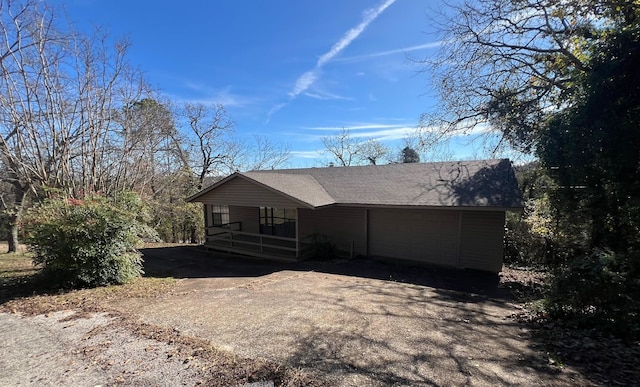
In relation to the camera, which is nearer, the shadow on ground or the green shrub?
the green shrub

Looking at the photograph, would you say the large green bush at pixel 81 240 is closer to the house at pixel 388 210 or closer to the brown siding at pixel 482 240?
the house at pixel 388 210

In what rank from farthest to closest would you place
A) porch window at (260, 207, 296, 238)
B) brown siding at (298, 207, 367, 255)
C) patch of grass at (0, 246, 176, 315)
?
porch window at (260, 207, 296, 238) < brown siding at (298, 207, 367, 255) < patch of grass at (0, 246, 176, 315)

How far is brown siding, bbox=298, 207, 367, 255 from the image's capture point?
12.7m

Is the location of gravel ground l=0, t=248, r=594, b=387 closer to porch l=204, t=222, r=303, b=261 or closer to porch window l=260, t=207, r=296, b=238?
porch l=204, t=222, r=303, b=261

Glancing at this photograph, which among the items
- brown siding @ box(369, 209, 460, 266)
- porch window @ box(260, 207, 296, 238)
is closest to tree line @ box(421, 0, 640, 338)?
brown siding @ box(369, 209, 460, 266)

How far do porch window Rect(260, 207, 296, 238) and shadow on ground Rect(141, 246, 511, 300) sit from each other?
227 centimetres

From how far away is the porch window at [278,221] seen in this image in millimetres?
13985

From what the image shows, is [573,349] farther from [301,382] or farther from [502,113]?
[502,113]

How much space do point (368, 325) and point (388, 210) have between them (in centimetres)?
748

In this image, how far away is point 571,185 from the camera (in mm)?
6414

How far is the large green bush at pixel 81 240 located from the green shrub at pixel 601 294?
10.1m

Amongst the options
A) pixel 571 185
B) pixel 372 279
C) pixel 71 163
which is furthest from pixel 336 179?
pixel 71 163

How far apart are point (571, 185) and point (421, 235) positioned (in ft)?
18.0

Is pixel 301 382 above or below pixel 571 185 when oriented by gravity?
below
